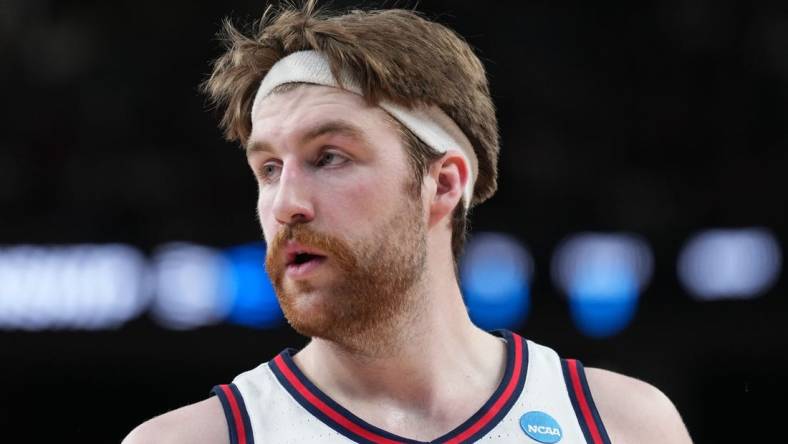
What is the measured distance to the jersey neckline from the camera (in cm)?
354

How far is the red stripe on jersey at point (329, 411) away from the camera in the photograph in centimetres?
353

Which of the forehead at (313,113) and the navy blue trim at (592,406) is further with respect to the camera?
the navy blue trim at (592,406)

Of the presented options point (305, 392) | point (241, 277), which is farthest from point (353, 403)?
point (241, 277)

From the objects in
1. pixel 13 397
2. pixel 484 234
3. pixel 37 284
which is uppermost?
pixel 484 234

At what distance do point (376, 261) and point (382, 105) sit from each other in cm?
46

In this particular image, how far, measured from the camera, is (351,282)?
11.5 ft

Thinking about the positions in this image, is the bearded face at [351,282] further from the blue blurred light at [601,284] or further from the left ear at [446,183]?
the blue blurred light at [601,284]

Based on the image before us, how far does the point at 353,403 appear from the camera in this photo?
3633 mm

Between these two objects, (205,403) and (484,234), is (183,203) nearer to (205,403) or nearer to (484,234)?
(484,234)

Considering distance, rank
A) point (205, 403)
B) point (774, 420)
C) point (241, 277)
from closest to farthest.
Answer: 1. point (205, 403)
2. point (241, 277)
3. point (774, 420)

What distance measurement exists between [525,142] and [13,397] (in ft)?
12.9

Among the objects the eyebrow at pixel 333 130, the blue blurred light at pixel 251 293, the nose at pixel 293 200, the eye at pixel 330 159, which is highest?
the eyebrow at pixel 333 130

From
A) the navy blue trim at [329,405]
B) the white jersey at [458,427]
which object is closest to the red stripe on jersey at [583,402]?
the white jersey at [458,427]

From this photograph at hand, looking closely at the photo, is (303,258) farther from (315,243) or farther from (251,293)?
(251,293)
